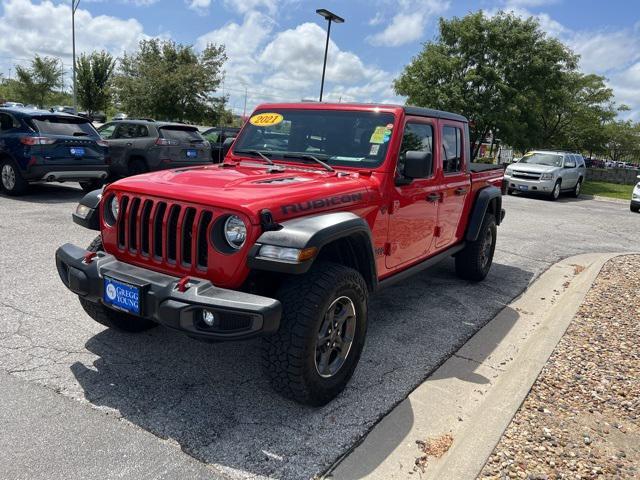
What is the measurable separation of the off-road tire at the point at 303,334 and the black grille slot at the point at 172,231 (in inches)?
27.5

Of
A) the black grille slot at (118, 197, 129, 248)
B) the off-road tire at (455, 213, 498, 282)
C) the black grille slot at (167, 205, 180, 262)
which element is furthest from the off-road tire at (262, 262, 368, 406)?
the off-road tire at (455, 213, 498, 282)

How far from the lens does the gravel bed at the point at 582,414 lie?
2568 mm

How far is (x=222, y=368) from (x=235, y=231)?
1121mm

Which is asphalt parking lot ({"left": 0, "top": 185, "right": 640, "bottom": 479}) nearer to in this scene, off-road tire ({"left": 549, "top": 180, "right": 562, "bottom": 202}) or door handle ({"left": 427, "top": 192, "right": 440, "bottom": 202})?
door handle ({"left": 427, "top": 192, "right": 440, "bottom": 202})

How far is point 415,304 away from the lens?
5.05m

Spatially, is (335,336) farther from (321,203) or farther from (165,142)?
(165,142)

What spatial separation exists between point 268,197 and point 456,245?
3134mm

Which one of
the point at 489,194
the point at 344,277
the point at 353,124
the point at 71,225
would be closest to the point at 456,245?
the point at 489,194

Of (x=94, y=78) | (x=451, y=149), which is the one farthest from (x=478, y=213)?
(x=94, y=78)

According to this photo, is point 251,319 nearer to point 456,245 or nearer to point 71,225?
point 456,245

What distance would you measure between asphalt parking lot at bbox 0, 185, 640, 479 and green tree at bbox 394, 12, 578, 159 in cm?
1608

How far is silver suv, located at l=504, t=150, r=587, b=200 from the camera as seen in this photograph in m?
17.0

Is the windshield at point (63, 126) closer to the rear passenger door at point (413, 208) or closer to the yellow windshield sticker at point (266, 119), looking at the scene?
the yellow windshield sticker at point (266, 119)

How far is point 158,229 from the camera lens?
120 inches
